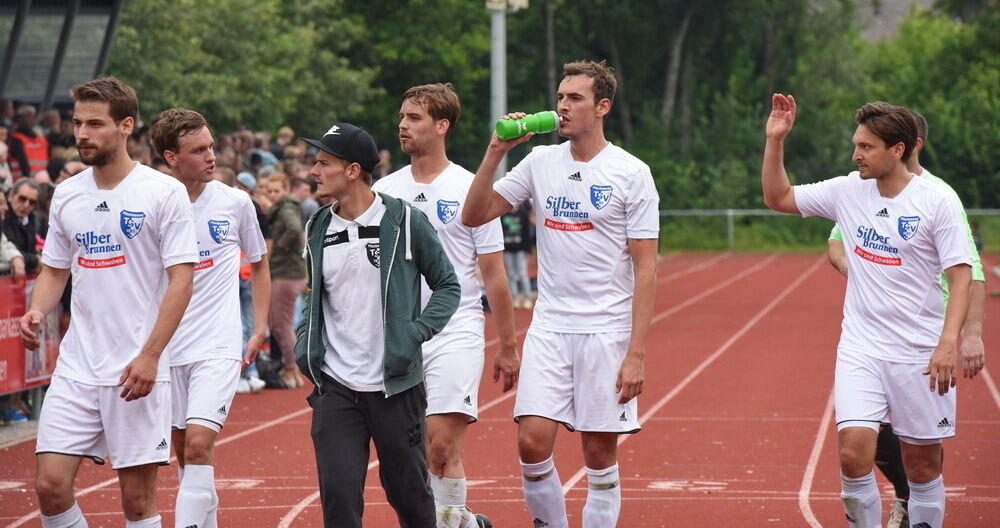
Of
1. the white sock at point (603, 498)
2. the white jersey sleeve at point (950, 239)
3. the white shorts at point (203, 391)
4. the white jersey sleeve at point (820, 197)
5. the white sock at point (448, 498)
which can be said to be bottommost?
the white sock at point (448, 498)

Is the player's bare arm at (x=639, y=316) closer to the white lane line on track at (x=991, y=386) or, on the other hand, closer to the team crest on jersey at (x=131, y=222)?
the team crest on jersey at (x=131, y=222)

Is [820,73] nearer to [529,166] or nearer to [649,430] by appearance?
[649,430]

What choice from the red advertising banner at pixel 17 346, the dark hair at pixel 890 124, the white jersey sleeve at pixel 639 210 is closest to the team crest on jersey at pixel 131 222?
the white jersey sleeve at pixel 639 210

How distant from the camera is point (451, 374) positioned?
7.30m

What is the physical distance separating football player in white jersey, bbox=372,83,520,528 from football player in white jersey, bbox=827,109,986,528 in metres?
1.69

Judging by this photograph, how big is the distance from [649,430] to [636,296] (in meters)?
5.84

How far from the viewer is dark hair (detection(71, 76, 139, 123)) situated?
593 cm

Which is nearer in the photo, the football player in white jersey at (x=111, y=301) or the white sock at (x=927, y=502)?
the football player in white jersey at (x=111, y=301)

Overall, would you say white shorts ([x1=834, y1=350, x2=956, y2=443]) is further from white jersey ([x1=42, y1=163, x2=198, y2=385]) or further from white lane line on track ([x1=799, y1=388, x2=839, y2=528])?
white jersey ([x1=42, y1=163, x2=198, y2=385])

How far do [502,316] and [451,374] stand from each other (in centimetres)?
40

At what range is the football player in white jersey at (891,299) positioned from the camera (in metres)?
6.63

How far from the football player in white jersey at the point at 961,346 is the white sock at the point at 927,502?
545 mm

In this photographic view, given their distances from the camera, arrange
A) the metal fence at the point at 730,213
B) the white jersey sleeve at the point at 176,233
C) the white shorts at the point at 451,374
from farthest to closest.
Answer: the metal fence at the point at 730,213, the white shorts at the point at 451,374, the white jersey sleeve at the point at 176,233

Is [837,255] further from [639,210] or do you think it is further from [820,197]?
[639,210]
